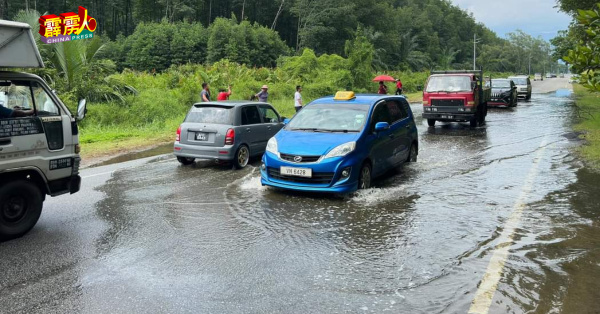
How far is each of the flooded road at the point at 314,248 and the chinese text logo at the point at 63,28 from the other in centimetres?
1076

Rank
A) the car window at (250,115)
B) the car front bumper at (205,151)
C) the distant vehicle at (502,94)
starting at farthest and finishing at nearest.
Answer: the distant vehicle at (502,94) < the car window at (250,115) < the car front bumper at (205,151)

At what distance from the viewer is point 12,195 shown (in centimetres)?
612

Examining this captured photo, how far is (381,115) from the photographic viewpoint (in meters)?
9.64

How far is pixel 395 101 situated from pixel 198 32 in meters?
57.2

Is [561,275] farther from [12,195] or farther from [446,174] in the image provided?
[12,195]

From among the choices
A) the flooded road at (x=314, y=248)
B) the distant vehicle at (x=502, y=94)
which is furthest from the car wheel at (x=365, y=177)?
the distant vehicle at (x=502, y=94)

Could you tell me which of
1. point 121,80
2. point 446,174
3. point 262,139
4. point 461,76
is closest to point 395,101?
Result: point 446,174

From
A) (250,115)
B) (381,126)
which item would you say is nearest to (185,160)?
(250,115)

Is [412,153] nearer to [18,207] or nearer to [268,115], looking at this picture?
[268,115]

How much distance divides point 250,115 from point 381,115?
3.60m

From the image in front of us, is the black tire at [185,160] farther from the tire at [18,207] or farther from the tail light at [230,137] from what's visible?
the tire at [18,207]

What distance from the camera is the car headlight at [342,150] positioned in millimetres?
8086

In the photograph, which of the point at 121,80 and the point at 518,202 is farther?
the point at 121,80

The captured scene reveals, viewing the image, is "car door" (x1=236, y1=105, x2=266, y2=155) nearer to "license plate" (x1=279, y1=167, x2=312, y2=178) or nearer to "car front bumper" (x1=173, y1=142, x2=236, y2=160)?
"car front bumper" (x1=173, y1=142, x2=236, y2=160)
